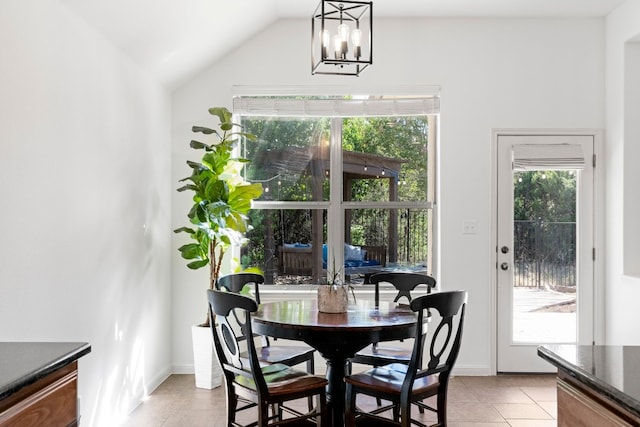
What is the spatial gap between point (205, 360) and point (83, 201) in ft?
5.83

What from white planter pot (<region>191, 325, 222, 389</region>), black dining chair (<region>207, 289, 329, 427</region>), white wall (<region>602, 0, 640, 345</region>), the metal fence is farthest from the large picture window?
black dining chair (<region>207, 289, 329, 427</region>)

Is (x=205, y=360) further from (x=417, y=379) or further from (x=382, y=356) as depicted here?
(x=417, y=379)

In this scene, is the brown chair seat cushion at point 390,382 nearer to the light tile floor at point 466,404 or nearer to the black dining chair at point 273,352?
the black dining chair at point 273,352

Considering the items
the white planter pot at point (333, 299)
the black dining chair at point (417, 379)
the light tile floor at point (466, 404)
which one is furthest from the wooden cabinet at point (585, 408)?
the light tile floor at point (466, 404)

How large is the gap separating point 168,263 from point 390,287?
1904 mm

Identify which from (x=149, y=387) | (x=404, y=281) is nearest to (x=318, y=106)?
(x=404, y=281)

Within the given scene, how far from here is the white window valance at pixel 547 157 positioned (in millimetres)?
4629

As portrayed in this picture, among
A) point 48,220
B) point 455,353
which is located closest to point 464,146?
point 455,353

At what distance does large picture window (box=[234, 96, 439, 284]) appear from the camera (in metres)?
4.85

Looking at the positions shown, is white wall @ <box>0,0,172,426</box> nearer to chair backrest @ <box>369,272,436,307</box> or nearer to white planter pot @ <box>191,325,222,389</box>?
white planter pot @ <box>191,325,222,389</box>

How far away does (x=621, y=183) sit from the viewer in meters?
4.37

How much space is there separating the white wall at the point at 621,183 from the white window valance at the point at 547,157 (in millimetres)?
250

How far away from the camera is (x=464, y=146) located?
4.70m

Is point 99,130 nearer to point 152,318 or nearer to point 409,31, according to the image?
point 152,318
